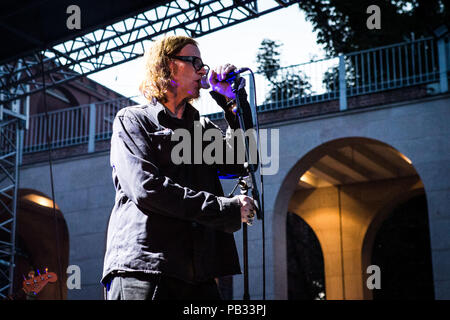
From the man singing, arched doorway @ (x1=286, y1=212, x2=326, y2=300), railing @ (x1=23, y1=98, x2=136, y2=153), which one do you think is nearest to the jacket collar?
the man singing

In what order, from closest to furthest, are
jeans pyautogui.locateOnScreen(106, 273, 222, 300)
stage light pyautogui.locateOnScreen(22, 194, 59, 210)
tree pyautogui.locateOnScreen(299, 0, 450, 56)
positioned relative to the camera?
jeans pyautogui.locateOnScreen(106, 273, 222, 300) → tree pyautogui.locateOnScreen(299, 0, 450, 56) → stage light pyautogui.locateOnScreen(22, 194, 59, 210)

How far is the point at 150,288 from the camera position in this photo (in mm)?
2107

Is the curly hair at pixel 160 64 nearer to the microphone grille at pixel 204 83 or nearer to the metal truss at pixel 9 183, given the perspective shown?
the microphone grille at pixel 204 83

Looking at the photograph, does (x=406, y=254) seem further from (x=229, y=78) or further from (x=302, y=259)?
(x=229, y=78)

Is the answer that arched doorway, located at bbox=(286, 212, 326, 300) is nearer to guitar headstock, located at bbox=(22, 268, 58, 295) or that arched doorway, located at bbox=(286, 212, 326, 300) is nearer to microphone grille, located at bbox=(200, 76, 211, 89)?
guitar headstock, located at bbox=(22, 268, 58, 295)

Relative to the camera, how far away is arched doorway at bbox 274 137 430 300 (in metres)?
15.0

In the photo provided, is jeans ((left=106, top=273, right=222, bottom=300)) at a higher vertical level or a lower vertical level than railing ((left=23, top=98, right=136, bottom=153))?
lower

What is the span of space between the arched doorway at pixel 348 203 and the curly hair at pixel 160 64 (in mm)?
12050

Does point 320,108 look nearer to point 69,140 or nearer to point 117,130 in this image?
point 69,140

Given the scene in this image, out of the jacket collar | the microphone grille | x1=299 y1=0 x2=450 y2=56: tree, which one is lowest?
the jacket collar

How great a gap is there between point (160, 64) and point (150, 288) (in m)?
0.88

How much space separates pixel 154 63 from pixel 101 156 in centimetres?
1167

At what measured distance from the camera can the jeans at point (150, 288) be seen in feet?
6.90

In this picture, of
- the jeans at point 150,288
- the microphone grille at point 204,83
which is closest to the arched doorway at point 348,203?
the microphone grille at point 204,83
